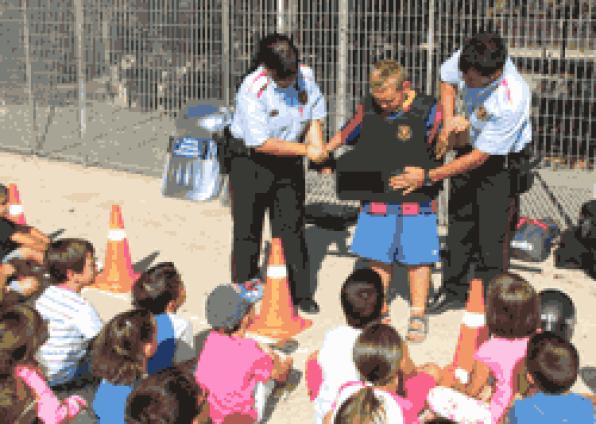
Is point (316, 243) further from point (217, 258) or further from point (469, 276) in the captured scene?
point (469, 276)

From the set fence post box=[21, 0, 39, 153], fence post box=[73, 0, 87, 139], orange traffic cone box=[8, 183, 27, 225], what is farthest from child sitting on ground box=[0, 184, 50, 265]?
fence post box=[21, 0, 39, 153]

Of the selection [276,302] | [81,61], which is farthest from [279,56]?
[81,61]

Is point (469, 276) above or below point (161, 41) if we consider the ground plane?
below

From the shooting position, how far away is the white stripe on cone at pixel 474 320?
18.0ft

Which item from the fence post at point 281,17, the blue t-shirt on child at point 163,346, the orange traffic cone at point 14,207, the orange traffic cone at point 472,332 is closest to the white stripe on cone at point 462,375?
the orange traffic cone at point 472,332

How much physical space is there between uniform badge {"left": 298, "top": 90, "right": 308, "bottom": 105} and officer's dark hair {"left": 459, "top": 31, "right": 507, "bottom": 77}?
44.0 inches

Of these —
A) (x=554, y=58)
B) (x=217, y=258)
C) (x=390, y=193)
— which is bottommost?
(x=217, y=258)

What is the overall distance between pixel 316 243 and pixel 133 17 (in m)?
4.29

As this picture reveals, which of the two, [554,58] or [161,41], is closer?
[554,58]

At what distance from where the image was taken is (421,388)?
4.77 metres

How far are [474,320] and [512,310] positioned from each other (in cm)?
91

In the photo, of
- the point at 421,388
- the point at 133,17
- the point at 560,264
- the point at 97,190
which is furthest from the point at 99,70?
the point at 421,388

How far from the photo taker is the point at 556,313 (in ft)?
18.0

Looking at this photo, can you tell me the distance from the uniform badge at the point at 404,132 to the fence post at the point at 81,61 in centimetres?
673
